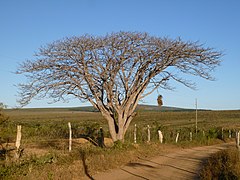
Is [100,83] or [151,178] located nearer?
[151,178]

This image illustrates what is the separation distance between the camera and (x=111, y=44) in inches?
824

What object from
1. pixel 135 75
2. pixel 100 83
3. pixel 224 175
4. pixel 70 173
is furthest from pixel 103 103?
pixel 224 175

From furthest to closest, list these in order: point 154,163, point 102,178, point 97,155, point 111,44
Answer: point 111,44 → point 154,163 → point 97,155 → point 102,178

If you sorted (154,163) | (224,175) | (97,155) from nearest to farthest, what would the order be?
1. (224,175)
2. (97,155)
3. (154,163)

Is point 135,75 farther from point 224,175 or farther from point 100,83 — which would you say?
point 224,175

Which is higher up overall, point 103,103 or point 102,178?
point 103,103

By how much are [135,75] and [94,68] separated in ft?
8.76

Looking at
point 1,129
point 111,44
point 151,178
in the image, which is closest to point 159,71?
point 111,44

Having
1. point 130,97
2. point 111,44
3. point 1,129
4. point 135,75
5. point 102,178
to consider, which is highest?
point 111,44

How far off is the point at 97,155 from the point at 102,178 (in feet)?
9.63

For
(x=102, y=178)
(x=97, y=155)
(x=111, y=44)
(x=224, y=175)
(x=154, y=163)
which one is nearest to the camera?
(x=224, y=175)

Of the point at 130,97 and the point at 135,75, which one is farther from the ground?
the point at 135,75

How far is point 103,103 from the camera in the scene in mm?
21703

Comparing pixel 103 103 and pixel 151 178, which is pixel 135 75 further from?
pixel 151 178
